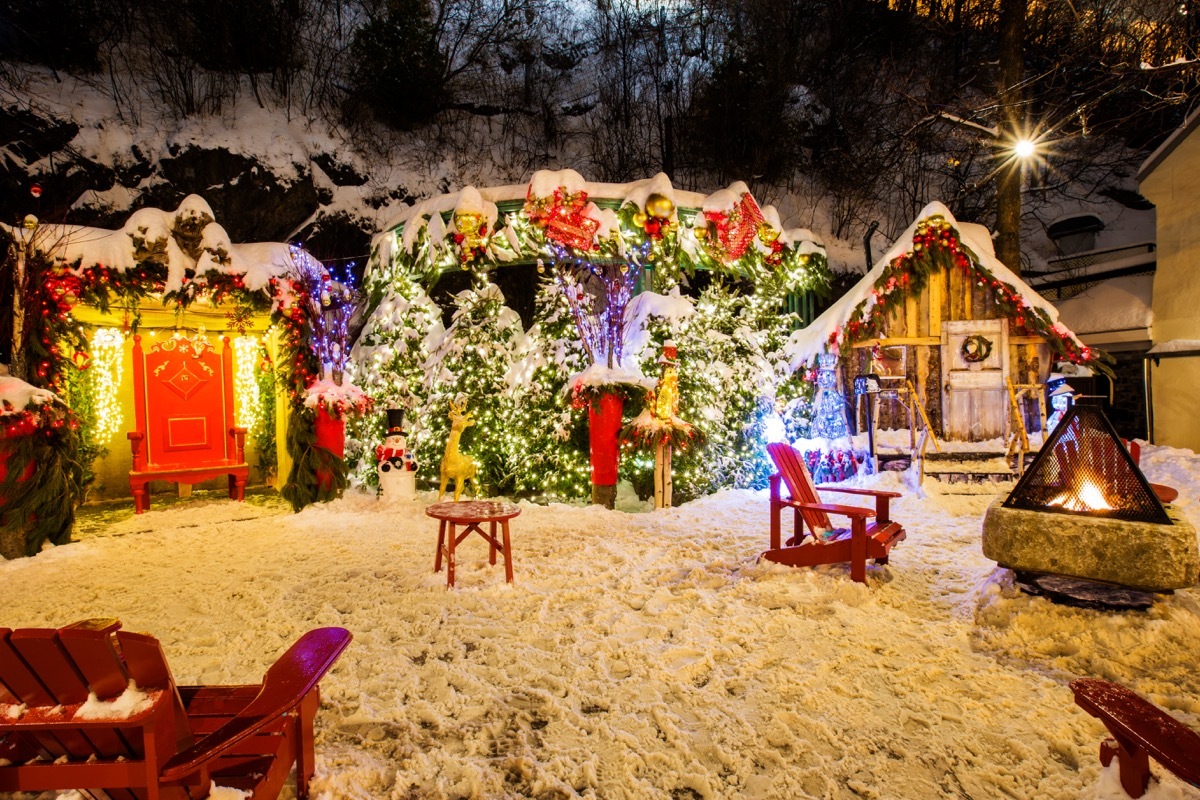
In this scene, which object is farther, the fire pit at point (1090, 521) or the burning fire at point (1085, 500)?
the burning fire at point (1085, 500)

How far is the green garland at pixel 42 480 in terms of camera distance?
5.91 meters

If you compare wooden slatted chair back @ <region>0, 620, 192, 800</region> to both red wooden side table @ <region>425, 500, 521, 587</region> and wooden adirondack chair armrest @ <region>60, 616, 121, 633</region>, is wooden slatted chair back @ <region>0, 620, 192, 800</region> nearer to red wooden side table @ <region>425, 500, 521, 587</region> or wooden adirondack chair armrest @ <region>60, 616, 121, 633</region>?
wooden adirondack chair armrest @ <region>60, 616, 121, 633</region>

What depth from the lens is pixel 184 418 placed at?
8.91 m

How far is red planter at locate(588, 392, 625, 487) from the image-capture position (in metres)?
8.01

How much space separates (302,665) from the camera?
2260mm

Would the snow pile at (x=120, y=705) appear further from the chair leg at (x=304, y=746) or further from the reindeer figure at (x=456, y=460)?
the reindeer figure at (x=456, y=460)

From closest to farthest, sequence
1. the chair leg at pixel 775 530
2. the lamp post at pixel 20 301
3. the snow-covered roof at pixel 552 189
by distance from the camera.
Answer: the chair leg at pixel 775 530 < the lamp post at pixel 20 301 < the snow-covered roof at pixel 552 189

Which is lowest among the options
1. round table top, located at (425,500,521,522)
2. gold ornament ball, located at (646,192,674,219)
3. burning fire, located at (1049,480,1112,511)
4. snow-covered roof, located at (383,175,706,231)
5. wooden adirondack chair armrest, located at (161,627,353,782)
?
wooden adirondack chair armrest, located at (161,627,353,782)

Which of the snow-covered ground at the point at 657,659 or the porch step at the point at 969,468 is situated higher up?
the porch step at the point at 969,468

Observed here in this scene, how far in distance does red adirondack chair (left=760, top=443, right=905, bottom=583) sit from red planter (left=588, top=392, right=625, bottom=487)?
284 cm

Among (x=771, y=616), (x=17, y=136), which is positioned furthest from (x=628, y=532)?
(x=17, y=136)

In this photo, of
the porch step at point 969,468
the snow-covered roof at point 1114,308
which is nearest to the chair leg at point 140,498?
the porch step at point 969,468

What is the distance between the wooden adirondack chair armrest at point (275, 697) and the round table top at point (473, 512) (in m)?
2.29

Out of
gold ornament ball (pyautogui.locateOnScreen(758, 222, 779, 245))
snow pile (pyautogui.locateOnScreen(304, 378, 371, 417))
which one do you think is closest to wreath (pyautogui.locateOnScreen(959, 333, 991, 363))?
gold ornament ball (pyautogui.locateOnScreen(758, 222, 779, 245))
